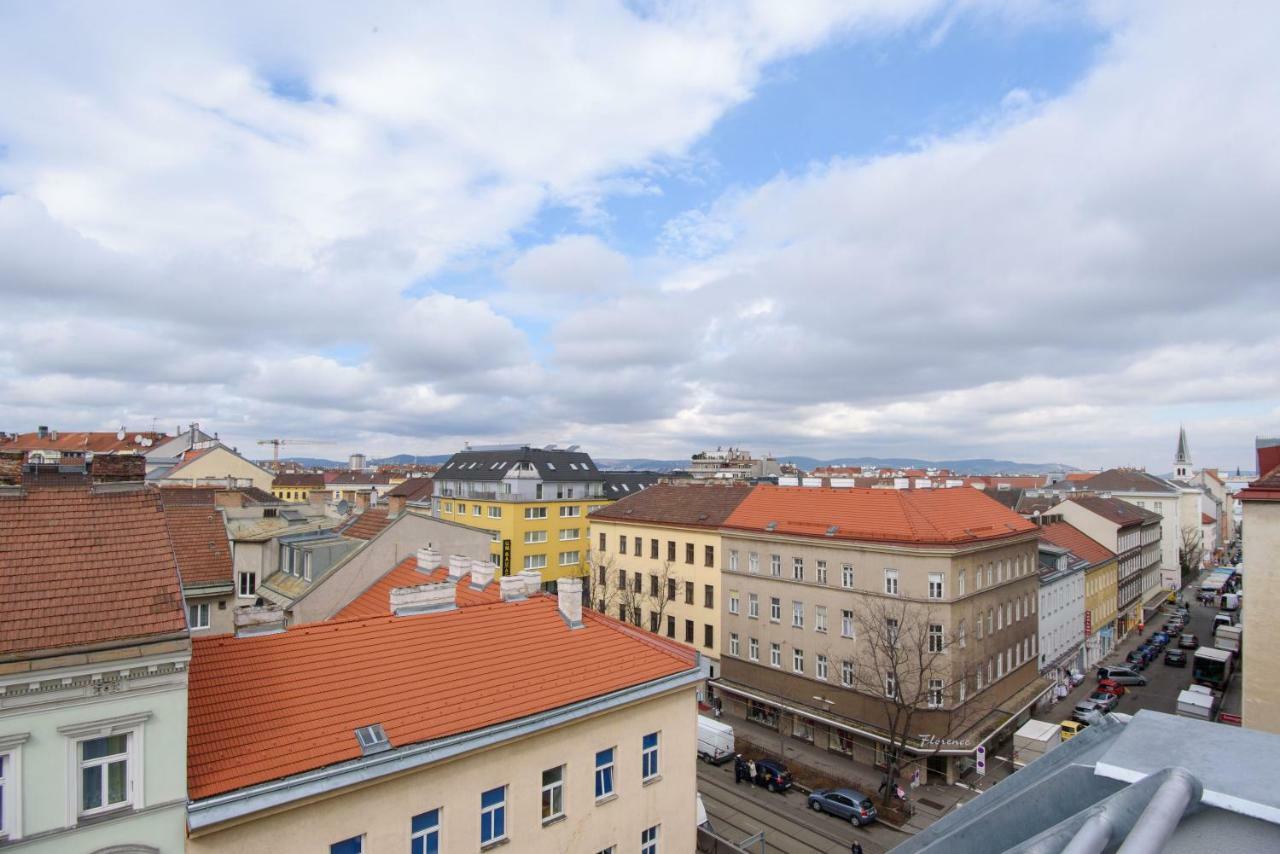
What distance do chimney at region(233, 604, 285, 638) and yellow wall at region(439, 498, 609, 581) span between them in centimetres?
4635

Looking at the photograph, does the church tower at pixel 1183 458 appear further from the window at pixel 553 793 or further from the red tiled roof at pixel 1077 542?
the window at pixel 553 793

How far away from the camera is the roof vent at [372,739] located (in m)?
13.6

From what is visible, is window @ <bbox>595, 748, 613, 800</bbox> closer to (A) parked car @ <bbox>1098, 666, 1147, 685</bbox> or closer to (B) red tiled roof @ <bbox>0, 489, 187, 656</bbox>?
(B) red tiled roof @ <bbox>0, 489, 187, 656</bbox>

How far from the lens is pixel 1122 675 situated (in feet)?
167

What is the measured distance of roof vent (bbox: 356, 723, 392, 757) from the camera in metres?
13.6

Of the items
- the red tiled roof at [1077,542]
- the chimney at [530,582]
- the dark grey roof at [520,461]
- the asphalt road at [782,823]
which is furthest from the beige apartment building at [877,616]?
the dark grey roof at [520,461]

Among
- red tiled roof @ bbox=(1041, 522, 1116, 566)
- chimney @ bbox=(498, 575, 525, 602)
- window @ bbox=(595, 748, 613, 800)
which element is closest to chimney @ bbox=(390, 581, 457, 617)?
chimney @ bbox=(498, 575, 525, 602)

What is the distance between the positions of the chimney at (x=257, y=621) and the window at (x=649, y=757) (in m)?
9.99

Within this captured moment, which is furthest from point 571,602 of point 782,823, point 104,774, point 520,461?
point 520,461

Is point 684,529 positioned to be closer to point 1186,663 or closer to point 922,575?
point 922,575

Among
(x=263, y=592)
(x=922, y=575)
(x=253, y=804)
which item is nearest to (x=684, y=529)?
(x=922, y=575)

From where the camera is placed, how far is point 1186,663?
55.5m

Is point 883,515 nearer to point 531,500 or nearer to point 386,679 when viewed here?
point 386,679

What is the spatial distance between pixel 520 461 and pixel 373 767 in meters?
61.4
